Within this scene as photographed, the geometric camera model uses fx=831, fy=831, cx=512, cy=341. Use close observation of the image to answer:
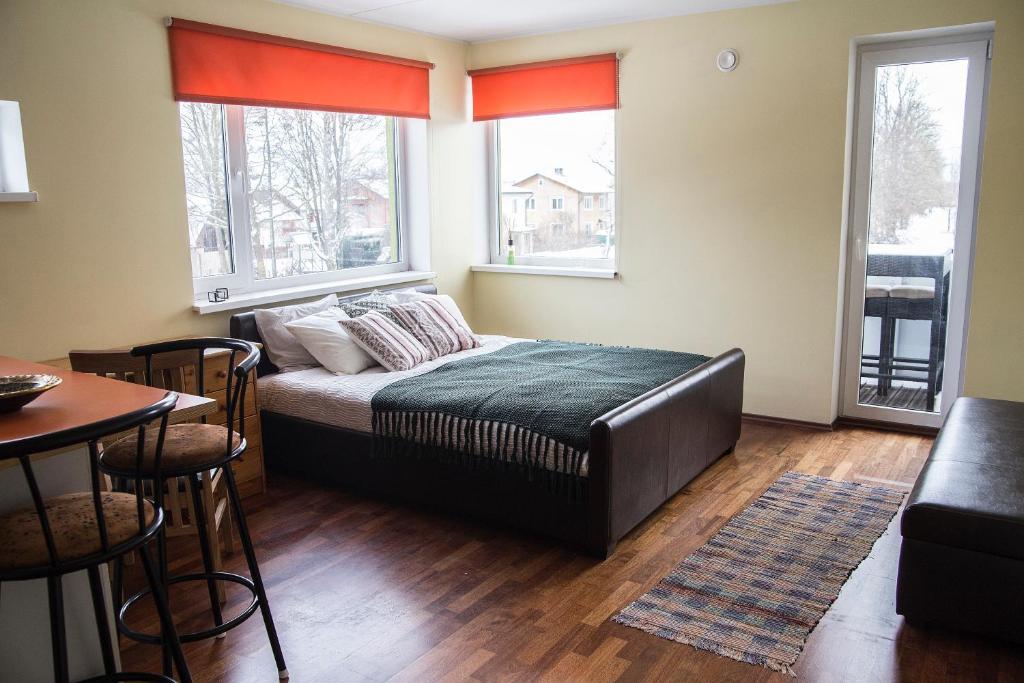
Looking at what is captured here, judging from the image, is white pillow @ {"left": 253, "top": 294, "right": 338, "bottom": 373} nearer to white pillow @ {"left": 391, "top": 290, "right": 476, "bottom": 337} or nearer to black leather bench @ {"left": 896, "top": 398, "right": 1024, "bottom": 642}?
white pillow @ {"left": 391, "top": 290, "right": 476, "bottom": 337}

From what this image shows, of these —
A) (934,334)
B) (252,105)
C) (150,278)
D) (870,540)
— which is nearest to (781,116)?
(934,334)

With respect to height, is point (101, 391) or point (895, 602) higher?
point (101, 391)

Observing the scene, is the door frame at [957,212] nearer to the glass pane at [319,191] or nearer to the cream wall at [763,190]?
the cream wall at [763,190]

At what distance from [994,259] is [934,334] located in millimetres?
584

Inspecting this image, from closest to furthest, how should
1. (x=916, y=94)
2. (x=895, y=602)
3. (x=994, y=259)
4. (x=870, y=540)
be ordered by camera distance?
(x=895, y=602), (x=870, y=540), (x=994, y=259), (x=916, y=94)

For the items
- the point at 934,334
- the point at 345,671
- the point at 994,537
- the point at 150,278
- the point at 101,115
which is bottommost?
the point at 345,671

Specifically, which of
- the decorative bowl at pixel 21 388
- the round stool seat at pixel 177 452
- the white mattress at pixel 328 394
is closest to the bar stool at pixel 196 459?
the round stool seat at pixel 177 452

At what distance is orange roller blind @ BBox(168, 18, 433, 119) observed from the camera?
4.02m

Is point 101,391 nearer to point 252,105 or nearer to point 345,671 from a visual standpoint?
point 345,671

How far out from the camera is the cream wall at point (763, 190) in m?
4.22

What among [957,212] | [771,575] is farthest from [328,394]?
[957,212]

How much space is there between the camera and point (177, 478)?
2951 millimetres

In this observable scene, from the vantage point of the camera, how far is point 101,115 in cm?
370

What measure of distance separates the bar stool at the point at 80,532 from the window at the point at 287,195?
103 inches
